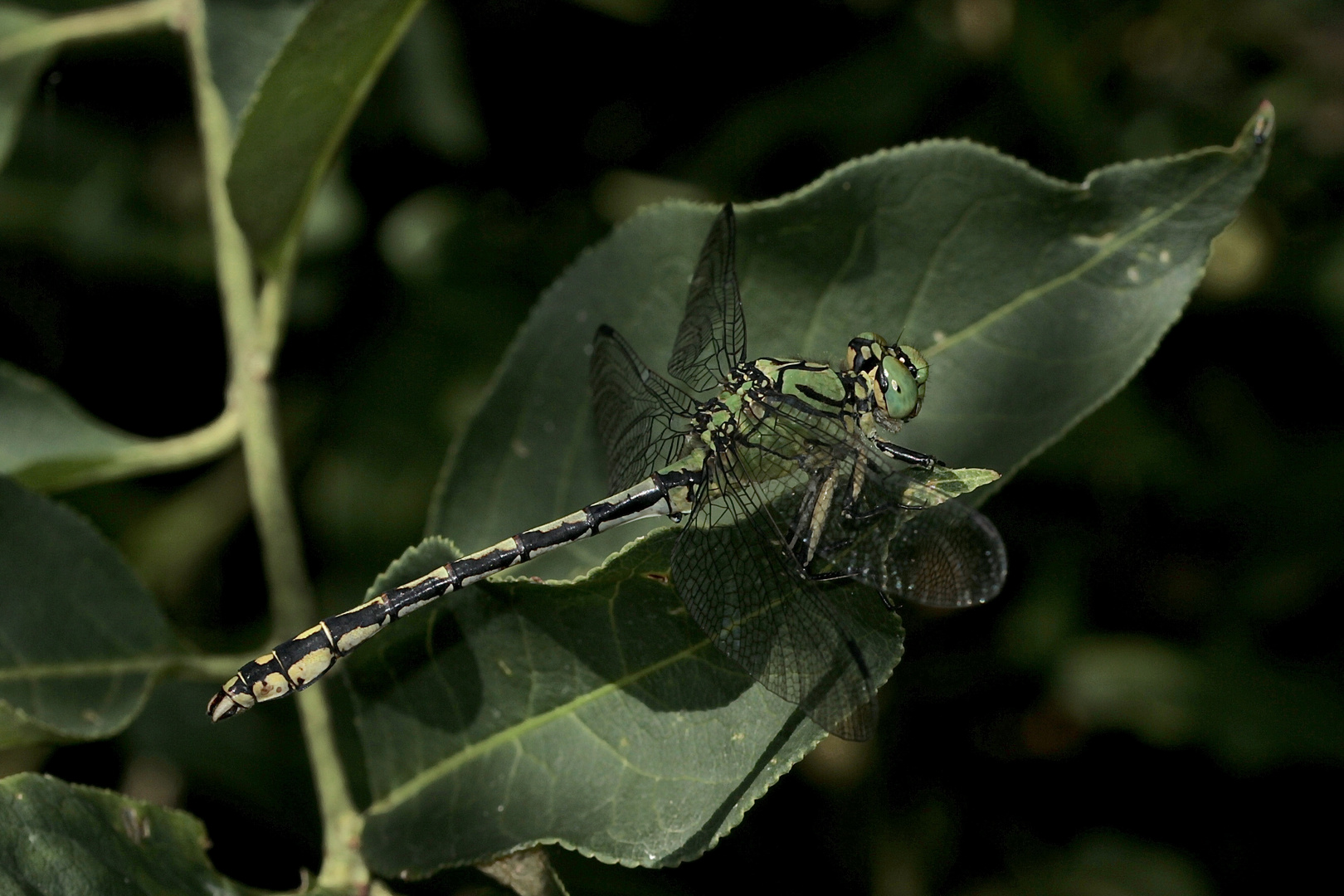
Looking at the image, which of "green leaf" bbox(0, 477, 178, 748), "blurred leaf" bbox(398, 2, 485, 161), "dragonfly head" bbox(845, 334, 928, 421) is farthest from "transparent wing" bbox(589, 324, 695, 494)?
"blurred leaf" bbox(398, 2, 485, 161)

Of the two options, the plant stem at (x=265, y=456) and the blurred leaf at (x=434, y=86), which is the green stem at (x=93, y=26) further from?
the blurred leaf at (x=434, y=86)

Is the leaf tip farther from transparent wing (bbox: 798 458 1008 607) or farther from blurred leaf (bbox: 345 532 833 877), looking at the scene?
blurred leaf (bbox: 345 532 833 877)

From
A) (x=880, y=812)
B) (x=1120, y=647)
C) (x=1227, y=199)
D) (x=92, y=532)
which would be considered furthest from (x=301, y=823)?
(x=1227, y=199)

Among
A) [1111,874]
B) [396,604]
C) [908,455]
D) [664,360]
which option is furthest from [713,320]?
[1111,874]

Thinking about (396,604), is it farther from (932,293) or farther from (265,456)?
(932,293)

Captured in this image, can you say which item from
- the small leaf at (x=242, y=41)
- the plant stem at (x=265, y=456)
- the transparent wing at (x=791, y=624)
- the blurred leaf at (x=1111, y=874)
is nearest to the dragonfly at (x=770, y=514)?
the transparent wing at (x=791, y=624)

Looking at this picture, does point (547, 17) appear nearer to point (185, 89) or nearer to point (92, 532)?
point (185, 89)
